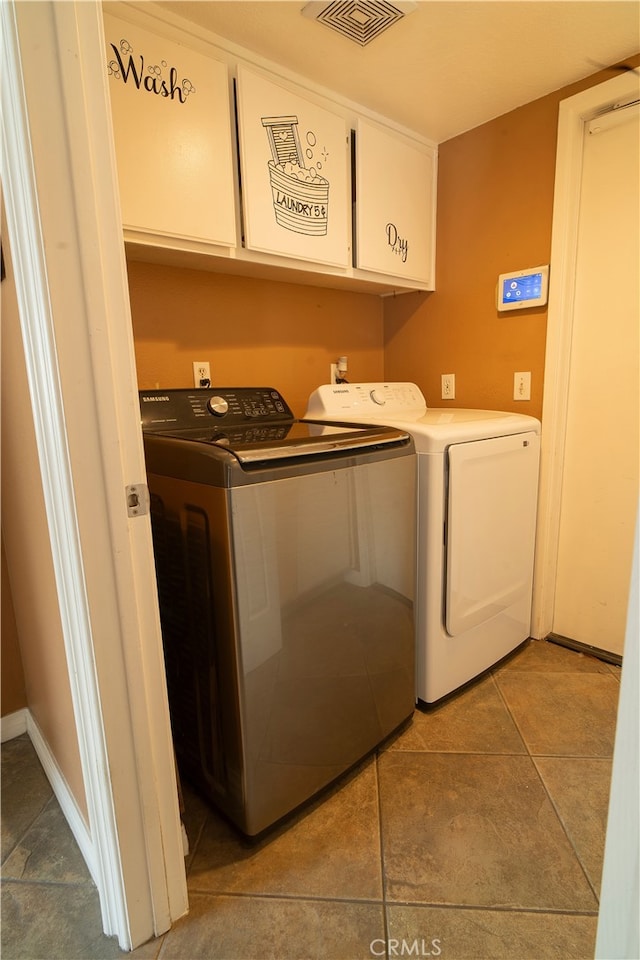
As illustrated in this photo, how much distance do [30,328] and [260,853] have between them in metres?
1.31

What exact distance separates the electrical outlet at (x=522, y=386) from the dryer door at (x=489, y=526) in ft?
0.75

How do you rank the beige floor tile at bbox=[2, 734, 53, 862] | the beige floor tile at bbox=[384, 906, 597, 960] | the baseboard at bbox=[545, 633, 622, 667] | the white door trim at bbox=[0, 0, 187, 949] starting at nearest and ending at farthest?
the white door trim at bbox=[0, 0, 187, 949] < the beige floor tile at bbox=[384, 906, 597, 960] < the beige floor tile at bbox=[2, 734, 53, 862] < the baseboard at bbox=[545, 633, 622, 667]

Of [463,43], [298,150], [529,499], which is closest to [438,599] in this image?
[529,499]

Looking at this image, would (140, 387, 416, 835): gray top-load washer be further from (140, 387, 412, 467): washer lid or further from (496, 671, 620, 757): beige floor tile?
(496, 671, 620, 757): beige floor tile

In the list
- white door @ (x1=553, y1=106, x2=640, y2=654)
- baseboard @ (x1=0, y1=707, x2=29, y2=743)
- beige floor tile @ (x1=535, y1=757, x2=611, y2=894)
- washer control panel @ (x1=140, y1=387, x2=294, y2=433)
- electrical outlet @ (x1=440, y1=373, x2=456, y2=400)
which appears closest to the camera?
beige floor tile @ (x1=535, y1=757, x2=611, y2=894)

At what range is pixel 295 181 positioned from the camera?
1.65 m

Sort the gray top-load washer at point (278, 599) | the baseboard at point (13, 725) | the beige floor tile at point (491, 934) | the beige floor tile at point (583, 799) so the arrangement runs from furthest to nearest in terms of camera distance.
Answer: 1. the baseboard at point (13, 725)
2. the beige floor tile at point (583, 799)
3. the gray top-load washer at point (278, 599)
4. the beige floor tile at point (491, 934)

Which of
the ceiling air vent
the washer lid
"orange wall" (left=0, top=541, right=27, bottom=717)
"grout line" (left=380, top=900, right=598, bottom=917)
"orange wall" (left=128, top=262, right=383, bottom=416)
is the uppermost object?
the ceiling air vent

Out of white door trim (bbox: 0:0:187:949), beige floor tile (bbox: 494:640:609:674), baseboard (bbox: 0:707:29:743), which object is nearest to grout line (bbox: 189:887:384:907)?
white door trim (bbox: 0:0:187:949)

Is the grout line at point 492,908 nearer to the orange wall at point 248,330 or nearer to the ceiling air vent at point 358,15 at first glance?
the orange wall at point 248,330

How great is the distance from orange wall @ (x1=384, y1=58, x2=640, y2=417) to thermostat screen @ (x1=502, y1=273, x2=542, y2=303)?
0.05 m

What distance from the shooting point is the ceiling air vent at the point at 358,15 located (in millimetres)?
1303

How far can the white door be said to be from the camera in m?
1.75

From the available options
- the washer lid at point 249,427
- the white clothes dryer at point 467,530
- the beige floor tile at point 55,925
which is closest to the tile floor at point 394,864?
the beige floor tile at point 55,925
